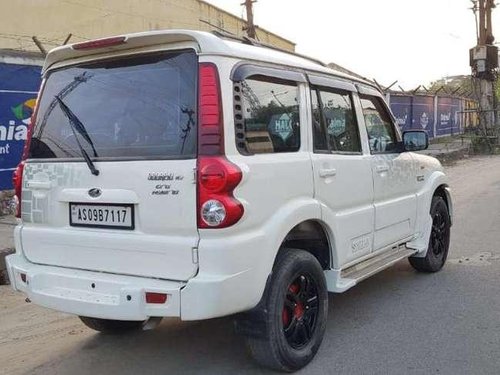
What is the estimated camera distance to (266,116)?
3748 mm

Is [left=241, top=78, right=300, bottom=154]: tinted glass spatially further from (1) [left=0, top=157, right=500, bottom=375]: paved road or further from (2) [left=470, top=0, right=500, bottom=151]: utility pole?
(2) [left=470, top=0, right=500, bottom=151]: utility pole

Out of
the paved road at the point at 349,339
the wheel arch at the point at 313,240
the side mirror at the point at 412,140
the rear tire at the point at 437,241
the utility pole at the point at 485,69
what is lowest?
the paved road at the point at 349,339

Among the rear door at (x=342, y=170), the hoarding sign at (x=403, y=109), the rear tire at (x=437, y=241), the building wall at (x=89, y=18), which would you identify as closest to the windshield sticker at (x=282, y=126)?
the rear door at (x=342, y=170)

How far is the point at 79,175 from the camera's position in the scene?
145 inches

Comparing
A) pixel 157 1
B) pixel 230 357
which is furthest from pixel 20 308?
pixel 157 1

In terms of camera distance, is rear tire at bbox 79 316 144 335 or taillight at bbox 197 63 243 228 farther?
rear tire at bbox 79 316 144 335

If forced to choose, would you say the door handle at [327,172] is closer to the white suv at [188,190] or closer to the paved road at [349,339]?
the white suv at [188,190]

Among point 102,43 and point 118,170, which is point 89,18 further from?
point 118,170

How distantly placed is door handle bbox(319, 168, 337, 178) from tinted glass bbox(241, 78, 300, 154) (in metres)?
0.27

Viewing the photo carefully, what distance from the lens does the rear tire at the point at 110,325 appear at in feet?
14.8

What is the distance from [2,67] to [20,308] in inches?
207

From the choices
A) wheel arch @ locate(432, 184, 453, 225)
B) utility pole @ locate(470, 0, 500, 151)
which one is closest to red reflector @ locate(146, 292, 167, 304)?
wheel arch @ locate(432, 184, 453, 225)

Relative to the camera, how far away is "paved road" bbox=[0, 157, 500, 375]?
3.97 m

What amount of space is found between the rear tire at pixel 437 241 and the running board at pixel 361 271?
0.64 meters
